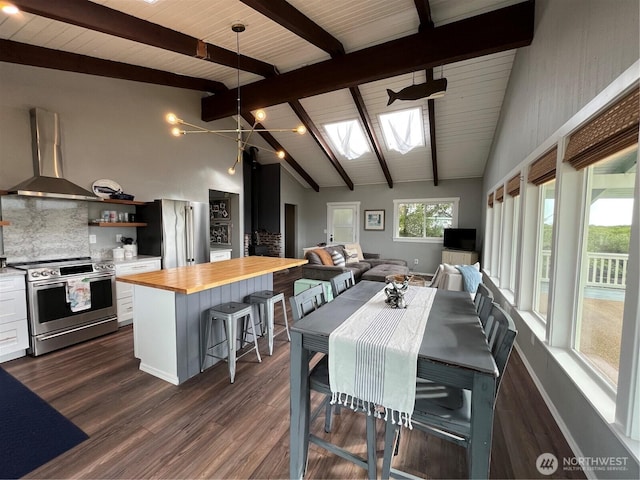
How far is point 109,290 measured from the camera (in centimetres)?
341

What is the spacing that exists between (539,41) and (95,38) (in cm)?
463

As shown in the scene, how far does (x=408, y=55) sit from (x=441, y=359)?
3.75m

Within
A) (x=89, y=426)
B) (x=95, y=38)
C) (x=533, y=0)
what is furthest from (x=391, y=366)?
(x=95, y=38)

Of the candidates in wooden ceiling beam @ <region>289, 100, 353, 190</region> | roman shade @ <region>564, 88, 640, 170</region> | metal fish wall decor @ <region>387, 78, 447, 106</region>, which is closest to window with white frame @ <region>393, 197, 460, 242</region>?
wooden ceiling beam @ <region>289, 100, 353, 190</region>

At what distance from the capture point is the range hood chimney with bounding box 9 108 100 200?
3.19m

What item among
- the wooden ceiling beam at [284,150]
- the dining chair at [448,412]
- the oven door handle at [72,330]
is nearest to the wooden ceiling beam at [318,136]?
the wooden ceiling beam at [284,150]

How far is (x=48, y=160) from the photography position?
3.38 m

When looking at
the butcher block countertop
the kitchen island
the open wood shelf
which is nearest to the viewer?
the butcher block countertop

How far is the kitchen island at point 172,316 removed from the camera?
2361 millimetres

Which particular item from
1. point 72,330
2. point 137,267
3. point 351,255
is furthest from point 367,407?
point 351,255

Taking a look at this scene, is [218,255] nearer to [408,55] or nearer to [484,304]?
[408,55]

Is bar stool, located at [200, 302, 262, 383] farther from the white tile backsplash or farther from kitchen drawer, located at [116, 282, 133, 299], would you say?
the white tile backsplash

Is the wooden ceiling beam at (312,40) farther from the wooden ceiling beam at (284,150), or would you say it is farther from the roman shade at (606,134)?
the roman shade at (606,134)

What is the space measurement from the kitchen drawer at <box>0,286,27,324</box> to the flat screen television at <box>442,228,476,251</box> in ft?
24.2
